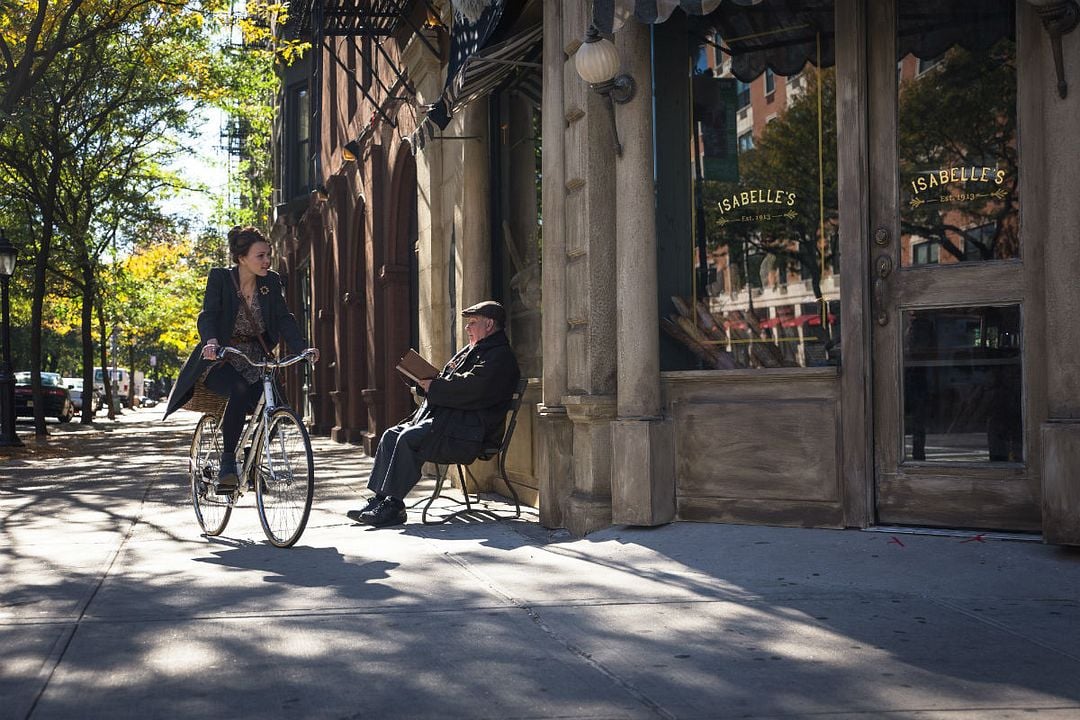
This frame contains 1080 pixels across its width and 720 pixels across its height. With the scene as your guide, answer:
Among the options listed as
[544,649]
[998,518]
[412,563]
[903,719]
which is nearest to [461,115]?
[412,563]

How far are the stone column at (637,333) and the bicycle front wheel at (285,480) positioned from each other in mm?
1783

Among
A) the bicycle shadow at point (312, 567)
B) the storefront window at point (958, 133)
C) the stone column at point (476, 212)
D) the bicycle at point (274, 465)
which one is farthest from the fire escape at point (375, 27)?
the bicycle shadow at point (312, 567)

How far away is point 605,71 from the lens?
24.1 feet

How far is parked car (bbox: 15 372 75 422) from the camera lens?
108 feet

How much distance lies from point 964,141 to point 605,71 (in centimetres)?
204

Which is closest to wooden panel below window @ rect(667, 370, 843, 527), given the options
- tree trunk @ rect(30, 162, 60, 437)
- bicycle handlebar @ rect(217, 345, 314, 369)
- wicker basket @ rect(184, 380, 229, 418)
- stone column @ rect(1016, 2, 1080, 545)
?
stone column @ rect(1016, 2, 1080, 545)

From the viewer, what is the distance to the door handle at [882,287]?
6.91m

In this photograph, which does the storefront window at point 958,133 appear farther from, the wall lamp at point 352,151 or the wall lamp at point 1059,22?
the wall lamp at point 352,151

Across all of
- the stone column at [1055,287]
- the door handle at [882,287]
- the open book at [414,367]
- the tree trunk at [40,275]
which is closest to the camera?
the stone column at [1055,287]

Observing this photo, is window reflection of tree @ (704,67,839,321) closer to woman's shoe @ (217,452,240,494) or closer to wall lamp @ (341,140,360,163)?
woman's shoe @ (217,452,240,494)

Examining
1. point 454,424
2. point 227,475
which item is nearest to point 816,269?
point 454,424

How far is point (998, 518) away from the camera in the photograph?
653cm

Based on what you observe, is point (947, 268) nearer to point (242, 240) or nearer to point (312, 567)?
point (312, 567)

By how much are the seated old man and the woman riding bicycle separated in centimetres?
110
